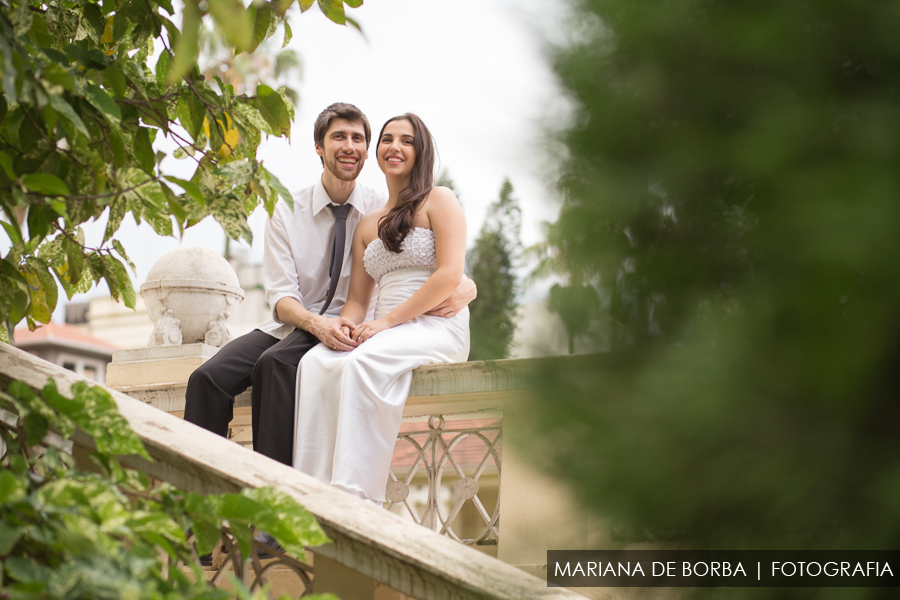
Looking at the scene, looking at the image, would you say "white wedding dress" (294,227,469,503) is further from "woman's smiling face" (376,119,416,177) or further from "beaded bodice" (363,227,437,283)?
"woman's smiling face" (376,119,416,177)

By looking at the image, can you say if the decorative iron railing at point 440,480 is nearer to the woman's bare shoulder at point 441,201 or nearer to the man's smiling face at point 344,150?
the woman's bare shoulder at point 441,201

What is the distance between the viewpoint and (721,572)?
1.42 ft

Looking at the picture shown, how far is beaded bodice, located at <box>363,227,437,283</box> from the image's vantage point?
3494 millimetres

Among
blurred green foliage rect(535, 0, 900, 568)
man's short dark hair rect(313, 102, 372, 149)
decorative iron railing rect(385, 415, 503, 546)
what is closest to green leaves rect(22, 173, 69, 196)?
blurred green foliage rect(535, 0, 900, 568)

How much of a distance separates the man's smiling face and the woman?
0.23 metres

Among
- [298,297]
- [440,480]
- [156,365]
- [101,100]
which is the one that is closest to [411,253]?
[298,297]

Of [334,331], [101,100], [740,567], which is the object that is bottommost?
[740,567]

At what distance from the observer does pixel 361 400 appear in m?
3.00

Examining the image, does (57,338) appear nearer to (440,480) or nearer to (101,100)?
(440,480)

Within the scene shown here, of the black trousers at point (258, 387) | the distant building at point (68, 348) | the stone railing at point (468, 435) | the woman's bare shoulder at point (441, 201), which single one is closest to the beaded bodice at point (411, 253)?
the woman's bare shoulder at point (441, 201)

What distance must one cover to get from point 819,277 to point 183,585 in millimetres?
1099

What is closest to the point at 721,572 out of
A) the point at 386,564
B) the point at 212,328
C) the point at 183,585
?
the point at 183,585

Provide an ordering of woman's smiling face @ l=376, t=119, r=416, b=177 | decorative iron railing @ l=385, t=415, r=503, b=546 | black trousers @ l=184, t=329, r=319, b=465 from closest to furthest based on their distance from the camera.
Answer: decorative iron railing @ l=385, t=415, r=503, b=546 < black trousers @ l=184, t=329, r=319, b=465 < woman's smiling face @ l=376, t=119, r=416, b=177

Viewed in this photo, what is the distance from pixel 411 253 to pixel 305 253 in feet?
2.13
